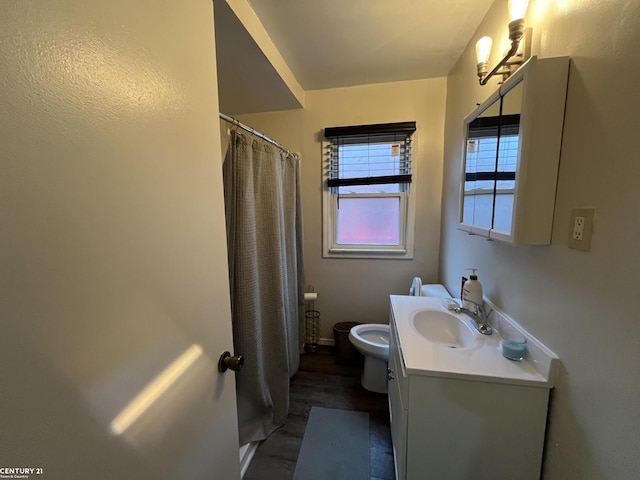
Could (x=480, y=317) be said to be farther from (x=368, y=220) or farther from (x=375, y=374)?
(x=368, y=220)

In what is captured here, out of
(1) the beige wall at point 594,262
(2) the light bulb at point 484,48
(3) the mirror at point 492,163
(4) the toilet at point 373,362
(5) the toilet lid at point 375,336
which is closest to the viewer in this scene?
(1) the beige wall at point 594,262

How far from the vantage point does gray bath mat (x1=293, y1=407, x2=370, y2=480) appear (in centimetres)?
139

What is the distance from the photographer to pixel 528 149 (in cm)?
92

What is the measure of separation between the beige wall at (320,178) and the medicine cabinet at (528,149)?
1.14 meters

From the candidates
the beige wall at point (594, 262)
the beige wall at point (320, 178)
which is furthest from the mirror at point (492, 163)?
the beige wall at point (320, 178)

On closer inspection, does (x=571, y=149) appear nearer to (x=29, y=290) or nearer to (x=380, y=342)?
(x=29, y=290)

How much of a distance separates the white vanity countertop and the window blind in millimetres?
1481

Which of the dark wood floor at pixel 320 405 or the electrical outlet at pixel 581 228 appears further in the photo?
the dark wood floor at pixel 320 405

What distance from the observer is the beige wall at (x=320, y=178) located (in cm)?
221

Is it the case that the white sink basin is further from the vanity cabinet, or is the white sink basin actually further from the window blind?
the window blind

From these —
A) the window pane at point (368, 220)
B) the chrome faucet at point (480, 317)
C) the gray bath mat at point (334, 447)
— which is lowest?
the gray bath mat at point (334, 447)

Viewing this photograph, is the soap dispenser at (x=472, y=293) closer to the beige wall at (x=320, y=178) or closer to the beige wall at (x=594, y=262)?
the beige wall at (x=594, y=262)

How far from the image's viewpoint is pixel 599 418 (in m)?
0.72

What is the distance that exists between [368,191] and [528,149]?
1.53 metres
